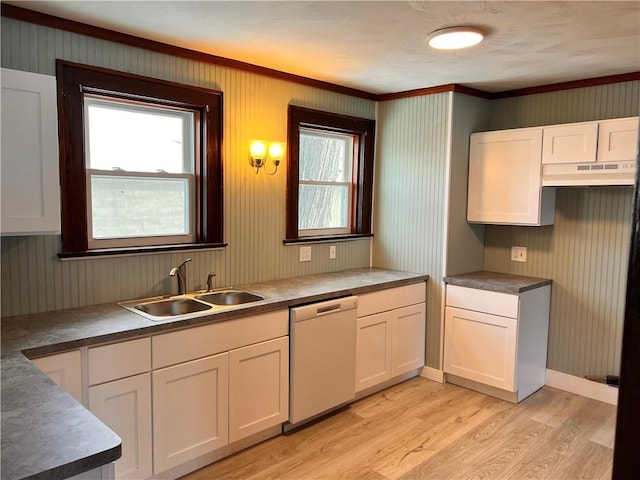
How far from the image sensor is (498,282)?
3.63 m

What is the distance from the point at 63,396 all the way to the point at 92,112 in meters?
1.77

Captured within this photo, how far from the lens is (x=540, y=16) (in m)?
2.29

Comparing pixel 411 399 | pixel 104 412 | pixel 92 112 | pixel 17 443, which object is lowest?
pixel 411 399

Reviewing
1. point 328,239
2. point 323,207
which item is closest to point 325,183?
point 323,207

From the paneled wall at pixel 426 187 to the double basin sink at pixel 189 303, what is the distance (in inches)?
62.3

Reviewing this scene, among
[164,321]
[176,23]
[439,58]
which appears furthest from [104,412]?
[439,58]

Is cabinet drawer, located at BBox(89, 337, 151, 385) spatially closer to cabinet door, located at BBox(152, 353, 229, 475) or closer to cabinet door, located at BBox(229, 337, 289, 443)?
cabinet door, located at BBox(152, 353, 229, 475)

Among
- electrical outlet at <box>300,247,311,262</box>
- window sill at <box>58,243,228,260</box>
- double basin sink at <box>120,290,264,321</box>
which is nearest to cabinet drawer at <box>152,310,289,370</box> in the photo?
double basin sink at <box>120,290,264,321</box>

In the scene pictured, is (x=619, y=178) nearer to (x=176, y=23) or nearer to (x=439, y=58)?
(x=439, y=58)

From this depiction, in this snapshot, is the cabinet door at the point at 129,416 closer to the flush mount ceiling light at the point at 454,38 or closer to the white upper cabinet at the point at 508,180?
the flush mount ceiling light at the point at 454,38

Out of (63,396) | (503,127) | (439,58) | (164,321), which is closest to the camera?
(63,396)

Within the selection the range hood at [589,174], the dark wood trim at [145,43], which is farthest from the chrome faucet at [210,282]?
the range hood at [589,174]

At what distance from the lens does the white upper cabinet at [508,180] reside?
358cm

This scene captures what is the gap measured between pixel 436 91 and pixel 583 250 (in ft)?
5.40
